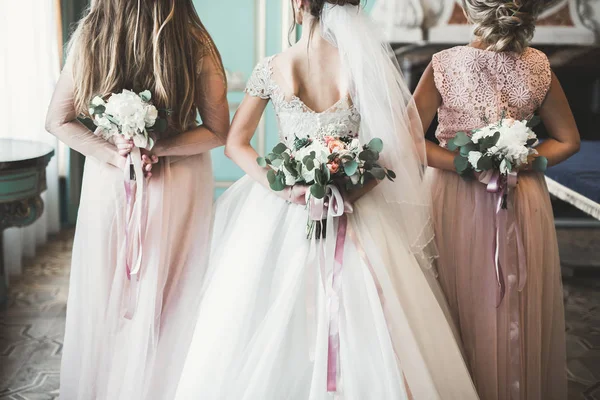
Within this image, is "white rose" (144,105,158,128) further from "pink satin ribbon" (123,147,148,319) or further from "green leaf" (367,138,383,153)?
"green leaf" (367,138,383,153)

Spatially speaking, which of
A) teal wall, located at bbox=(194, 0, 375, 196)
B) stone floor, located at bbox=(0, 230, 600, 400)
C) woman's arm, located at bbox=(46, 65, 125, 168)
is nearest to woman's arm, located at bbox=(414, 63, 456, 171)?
woman's arm, located at bbox=(46, 65, 125, 168)

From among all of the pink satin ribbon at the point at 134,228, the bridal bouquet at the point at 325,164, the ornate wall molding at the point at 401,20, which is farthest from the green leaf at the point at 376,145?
the ornate wall molding at the point at 401,20

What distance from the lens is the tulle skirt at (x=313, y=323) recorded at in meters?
1.94

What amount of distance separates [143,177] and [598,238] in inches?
169

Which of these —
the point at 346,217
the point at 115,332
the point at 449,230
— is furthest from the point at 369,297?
the point at 115,332

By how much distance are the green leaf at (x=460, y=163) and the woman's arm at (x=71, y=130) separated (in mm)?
1160

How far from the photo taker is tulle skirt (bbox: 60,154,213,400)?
2.48 meters

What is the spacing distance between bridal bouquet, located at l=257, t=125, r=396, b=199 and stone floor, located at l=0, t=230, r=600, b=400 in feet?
5.08

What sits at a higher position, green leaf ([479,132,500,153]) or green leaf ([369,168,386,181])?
green leaf ([479,132,500,153])

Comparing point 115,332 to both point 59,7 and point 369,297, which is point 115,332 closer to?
point 369,297

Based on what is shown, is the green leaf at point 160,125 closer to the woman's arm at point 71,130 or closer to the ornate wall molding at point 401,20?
the woman's arm at point 71,130

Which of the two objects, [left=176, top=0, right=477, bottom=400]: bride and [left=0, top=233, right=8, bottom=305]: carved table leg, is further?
[left=0, top=233, right=8, bottom=305]: carved table leg

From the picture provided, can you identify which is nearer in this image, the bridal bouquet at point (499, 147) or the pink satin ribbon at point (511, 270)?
the bridal bouquet at point (499, 147)

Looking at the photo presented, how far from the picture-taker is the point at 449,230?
8.21ft
